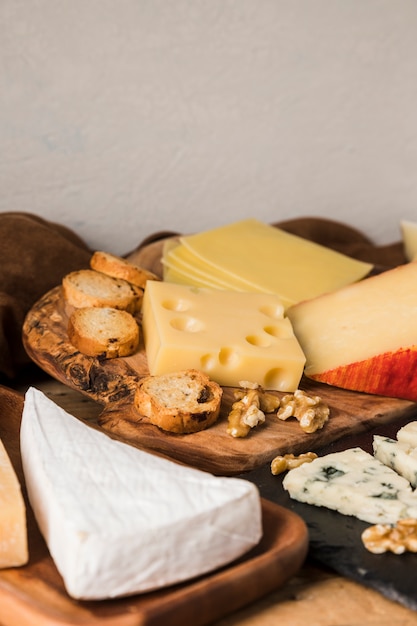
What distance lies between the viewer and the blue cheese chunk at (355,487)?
1.22 meters

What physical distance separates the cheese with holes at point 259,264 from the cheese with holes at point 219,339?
0.25m

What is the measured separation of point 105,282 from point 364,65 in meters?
1.39

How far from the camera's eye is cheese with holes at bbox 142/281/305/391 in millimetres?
1611

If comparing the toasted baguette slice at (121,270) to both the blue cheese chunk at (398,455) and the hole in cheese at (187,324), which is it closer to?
the hole in cheese at (187,324)

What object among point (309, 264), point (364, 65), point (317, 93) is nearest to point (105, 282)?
point (309, 264)

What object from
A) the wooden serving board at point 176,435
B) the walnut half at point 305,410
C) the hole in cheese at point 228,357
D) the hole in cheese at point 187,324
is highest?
the hole in cheese at point 187,324

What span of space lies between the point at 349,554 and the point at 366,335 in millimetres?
663

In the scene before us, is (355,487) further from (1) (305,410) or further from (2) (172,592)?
(2) (172,592)

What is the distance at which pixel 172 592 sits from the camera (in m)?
0.99

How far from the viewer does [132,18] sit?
233cm

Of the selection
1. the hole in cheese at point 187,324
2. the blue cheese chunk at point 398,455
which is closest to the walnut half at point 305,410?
the blue cheese chunk at point 398,455

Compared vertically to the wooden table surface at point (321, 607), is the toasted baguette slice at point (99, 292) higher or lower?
higher

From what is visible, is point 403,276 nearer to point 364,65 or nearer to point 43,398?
point 43,398

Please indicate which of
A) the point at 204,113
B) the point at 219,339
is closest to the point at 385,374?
the point at 219,339
